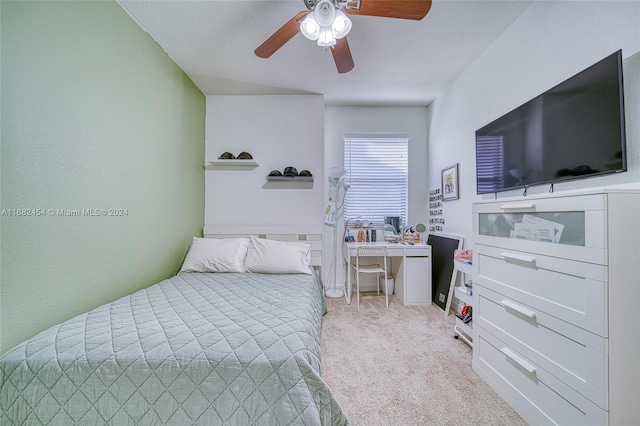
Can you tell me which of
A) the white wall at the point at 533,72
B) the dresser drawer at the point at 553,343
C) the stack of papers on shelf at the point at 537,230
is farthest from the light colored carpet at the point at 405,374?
the white wall at the point at 533,72

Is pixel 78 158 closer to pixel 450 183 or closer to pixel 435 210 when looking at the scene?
pixel 450 183

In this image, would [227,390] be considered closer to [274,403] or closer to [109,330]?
[274,403]

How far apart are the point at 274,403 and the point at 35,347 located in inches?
42.4

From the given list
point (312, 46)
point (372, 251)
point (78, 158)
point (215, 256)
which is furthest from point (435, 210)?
point (78, 158)

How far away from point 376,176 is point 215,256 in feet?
7.96

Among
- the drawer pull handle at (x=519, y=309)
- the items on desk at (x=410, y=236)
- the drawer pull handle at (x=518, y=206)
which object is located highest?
the drawer pull handle at (x=518, y=206)

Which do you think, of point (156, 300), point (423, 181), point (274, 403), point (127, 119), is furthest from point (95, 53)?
point (423, 181)

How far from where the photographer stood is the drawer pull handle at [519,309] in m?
1.26

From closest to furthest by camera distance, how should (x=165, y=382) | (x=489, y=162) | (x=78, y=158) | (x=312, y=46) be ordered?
(x=165, y=382) < (x=78, y=158) < (x=489, y=162) < (x=312, y=46)

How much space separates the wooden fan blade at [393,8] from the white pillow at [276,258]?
6.59 feet

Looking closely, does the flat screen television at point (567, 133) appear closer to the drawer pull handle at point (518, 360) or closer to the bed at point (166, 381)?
the drawer pull handle at point (518, 360)

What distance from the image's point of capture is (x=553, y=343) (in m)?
Answer: 1.17

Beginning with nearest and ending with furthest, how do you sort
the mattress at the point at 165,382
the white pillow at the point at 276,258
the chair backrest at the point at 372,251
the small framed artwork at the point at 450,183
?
the mattress at the point at 165,382 → the white pillow at the point at 276,258 → the small framed artwork at the point at 450,183 → the chair backrest at the point at 372,251

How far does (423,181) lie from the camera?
3.60 m
